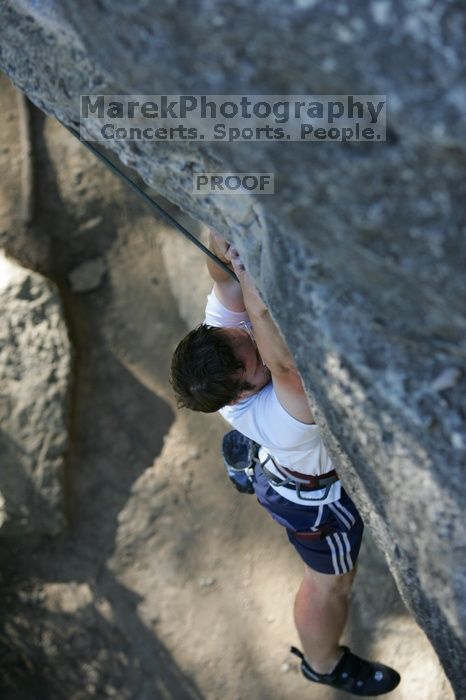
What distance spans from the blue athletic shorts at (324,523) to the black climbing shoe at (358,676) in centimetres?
48

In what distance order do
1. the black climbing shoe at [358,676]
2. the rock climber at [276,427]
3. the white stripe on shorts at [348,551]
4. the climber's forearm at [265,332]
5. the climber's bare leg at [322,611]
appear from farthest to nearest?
the black climbing shoe at [358,676] < the climber's bare leg at [322,611] < the white stripe on shorts at [348,551] < the rock climber at [276,427] < the climber's forearm at [265,332]

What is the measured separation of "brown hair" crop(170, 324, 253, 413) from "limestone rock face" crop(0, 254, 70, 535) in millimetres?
1546

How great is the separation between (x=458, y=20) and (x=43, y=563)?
115 inches

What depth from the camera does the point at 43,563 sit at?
10.9ft

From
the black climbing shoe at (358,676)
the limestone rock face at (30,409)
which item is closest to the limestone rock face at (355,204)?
the black climbing shoe at (358,676)

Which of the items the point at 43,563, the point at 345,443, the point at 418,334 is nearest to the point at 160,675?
the point at 43,563

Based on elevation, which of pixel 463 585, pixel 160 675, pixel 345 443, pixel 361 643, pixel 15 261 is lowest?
pixel 160 675

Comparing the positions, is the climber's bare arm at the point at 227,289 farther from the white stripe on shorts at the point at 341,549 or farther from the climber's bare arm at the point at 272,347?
the white stripe on shorts at the point at 341,549

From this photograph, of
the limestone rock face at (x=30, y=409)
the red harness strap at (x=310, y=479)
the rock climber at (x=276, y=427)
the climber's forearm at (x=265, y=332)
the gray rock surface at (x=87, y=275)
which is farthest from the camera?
the gray rock surface at (x=87, y=275)

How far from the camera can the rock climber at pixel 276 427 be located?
1695 millimetres

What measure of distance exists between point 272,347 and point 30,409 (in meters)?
1.93

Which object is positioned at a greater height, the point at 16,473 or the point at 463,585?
the point at 463,585

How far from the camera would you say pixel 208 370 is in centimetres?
180

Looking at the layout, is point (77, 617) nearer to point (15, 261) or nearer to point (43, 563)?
point (43, 563)
